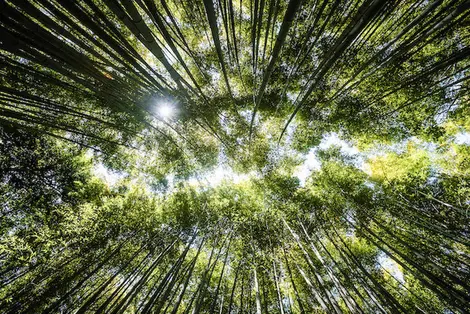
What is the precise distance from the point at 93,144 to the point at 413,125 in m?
8.58

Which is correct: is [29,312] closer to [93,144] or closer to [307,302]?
[93,144]

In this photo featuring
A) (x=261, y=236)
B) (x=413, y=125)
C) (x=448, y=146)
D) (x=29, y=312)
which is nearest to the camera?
(x=29, y=312)

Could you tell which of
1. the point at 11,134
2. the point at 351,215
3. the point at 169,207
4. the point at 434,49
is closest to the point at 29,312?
the point at 169,207

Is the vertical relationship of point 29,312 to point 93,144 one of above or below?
below

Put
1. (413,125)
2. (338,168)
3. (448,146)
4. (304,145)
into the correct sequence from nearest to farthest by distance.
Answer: (413,125) < (448,146) < (338,168) < (304,145)

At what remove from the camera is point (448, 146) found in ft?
17.6

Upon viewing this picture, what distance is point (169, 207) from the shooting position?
597cm

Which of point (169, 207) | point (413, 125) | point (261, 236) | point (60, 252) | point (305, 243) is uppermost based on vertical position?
point (413, 125)

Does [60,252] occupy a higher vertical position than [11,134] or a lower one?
lower

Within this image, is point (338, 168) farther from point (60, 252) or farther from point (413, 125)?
point (60, 252)

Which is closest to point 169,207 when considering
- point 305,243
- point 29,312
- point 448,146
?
point 29,312

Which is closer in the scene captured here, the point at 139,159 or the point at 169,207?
the point at 169,207

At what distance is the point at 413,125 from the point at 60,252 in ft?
29.6

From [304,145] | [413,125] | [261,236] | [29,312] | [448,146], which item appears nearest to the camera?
[29,312]
